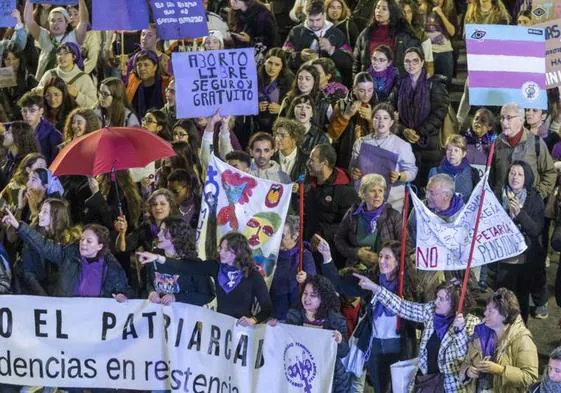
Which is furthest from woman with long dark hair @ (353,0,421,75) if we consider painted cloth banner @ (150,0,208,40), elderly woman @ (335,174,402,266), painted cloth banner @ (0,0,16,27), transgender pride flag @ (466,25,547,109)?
painted cloth banner @ (0,0,16,27)

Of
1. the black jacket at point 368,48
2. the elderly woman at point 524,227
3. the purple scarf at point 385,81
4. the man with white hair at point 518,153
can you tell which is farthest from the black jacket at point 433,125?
the elderly woman at point 524,227

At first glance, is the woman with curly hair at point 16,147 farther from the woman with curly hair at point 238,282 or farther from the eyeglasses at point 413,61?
the eyeglasses at point 413,61

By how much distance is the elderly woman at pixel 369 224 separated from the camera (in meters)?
11.2

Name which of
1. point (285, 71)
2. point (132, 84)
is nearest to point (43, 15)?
point (132, 84)

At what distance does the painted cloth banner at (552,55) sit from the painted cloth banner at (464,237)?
10.0 ft

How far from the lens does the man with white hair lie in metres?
12.2

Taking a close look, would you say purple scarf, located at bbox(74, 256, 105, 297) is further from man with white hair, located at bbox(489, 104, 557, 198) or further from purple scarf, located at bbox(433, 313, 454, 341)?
man with white hair, located at bbox(489, 104, 557, 198)

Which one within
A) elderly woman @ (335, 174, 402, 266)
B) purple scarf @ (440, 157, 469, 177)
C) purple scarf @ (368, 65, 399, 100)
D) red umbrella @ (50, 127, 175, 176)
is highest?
purple scarf @ (368, 65, 399, 100)

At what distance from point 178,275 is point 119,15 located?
409 centimetres

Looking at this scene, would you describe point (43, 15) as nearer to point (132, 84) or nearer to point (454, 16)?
point (132, 84)

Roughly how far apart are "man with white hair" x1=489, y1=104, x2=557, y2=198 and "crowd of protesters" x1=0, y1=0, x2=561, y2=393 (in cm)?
1

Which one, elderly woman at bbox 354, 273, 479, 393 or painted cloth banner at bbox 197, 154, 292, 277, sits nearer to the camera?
elderly woman at bbox 354, 273, 479, 393

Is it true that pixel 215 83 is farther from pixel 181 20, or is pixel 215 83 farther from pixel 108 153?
pixel 181 20

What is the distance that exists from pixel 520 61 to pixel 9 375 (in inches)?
184
